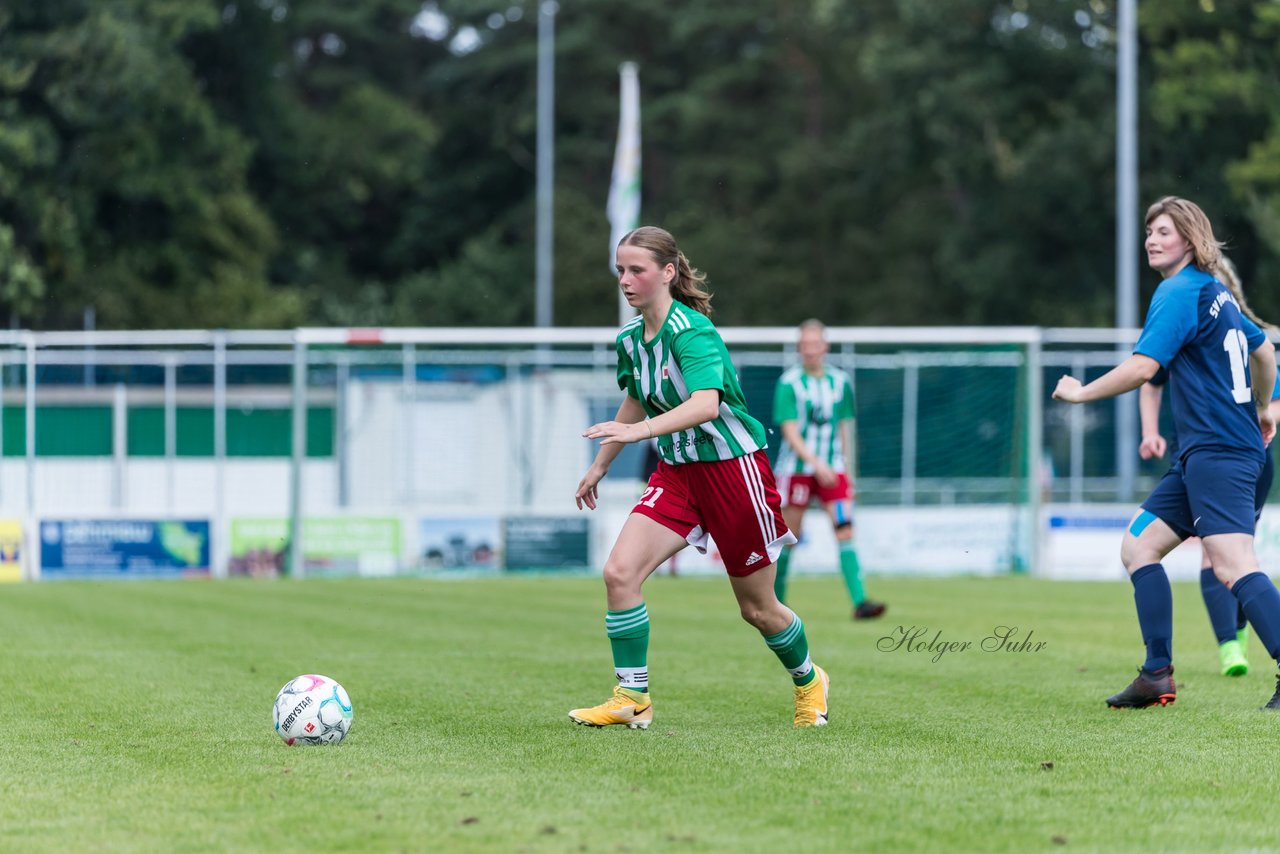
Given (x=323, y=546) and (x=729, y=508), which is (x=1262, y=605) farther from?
(x=323, y=546)

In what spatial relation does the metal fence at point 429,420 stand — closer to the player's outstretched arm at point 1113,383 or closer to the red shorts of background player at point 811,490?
the red shorts of background player at point 811,490

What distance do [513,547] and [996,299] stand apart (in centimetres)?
2504

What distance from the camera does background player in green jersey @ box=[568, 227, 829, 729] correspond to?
7.07 m

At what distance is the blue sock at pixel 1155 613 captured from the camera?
25.9ft

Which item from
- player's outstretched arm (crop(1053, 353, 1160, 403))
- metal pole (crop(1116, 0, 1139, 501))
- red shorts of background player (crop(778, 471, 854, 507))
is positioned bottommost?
red shorts of background player (crop(778, 471, 854, 507))

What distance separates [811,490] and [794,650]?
21.2 feet

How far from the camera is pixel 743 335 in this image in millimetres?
20203

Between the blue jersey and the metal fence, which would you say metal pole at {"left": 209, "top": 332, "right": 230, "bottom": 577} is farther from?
the blue jersey

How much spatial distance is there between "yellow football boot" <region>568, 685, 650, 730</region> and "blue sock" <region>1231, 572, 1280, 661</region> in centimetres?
246

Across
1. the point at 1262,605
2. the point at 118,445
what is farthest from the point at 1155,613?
the point at 118,445

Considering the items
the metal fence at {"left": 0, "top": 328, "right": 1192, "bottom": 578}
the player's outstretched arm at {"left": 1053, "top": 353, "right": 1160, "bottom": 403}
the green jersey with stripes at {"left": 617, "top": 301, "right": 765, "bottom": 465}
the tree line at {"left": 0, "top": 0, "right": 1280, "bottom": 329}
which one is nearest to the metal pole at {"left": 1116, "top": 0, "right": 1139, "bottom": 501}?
the metal fence at {"left": 0, "top": 328, "right": 1192, "bottom": 578}

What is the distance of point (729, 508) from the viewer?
7.15m

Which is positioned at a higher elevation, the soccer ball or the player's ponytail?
the player's ponytail

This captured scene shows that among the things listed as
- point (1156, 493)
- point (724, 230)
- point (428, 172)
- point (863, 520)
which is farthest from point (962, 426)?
point (428, 172)
